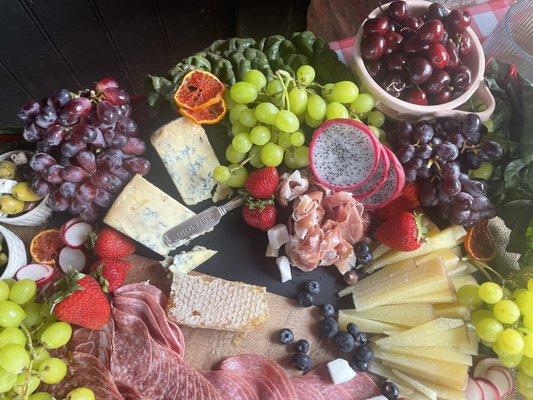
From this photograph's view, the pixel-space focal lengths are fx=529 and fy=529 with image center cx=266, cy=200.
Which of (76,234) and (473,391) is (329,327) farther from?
(76,234)

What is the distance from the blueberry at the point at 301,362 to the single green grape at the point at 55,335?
1.78ft

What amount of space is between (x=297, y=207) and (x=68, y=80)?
124 cm

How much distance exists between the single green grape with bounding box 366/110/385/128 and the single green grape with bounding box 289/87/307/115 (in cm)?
18

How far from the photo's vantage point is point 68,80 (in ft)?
6.82

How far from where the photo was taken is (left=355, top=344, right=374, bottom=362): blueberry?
1.31 m

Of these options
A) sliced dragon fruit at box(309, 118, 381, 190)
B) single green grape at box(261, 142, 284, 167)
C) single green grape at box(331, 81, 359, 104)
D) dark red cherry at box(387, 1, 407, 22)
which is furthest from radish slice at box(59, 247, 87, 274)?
dark red cherry at box(387, 1, 407, 22)

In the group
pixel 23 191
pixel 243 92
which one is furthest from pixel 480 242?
pixel 23 191

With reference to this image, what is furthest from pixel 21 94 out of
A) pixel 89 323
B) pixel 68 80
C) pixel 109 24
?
pixel 89 323

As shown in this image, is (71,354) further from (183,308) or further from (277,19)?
(277,19)

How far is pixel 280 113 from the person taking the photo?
126 centimetres

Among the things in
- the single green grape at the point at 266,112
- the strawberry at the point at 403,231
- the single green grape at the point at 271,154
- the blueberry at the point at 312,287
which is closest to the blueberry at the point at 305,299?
the blueberry at the point at 312,287

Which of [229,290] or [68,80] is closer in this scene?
[229,290]

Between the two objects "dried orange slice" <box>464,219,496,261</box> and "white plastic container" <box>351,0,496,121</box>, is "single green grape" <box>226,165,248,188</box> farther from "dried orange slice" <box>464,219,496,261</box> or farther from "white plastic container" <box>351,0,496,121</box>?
"dried orange slice" <box>464,219,496,261</box>

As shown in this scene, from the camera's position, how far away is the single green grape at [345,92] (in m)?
1.28
